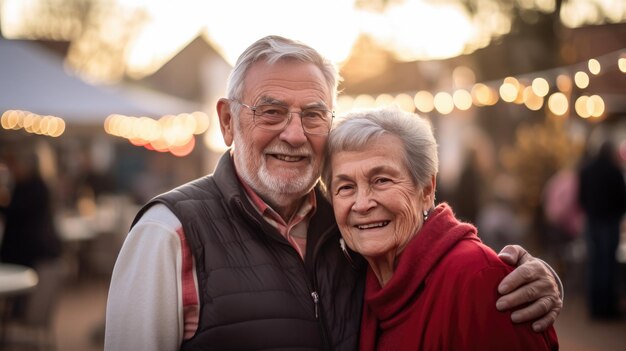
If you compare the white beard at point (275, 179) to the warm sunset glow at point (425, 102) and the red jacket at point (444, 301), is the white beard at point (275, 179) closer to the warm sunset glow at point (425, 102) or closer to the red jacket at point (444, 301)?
the red jacket at point (444, 301)

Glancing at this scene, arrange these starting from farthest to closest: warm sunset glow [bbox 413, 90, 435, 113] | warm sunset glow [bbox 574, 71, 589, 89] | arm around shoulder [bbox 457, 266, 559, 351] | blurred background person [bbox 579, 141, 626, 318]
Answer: warm sunset glow [bbox 413, 90, 435, 113] → blurred background person [bbox 579, 141, 626, 318] → warm sunset glow [bbox 574, 71, 589, 89] → arm around shoulder [bbox 457, 266, 559, 351]

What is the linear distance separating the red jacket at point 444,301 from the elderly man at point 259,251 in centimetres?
6

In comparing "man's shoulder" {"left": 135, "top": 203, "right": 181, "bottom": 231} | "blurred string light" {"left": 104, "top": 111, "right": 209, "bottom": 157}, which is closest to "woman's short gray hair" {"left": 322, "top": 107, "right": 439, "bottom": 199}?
"man's shoulder" {"left": 135, "top": 203, "right": 181, "bottom": 231}

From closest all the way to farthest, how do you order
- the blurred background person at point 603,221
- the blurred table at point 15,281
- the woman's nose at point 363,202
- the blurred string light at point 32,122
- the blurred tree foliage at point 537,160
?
1. the woman's nose at point 363,202
2. the blurred table at point 15,281
3. the blurred background person at point 603,221
4. the blurred string light at point 32,122
5. the blurred tree foliage at point 537,160

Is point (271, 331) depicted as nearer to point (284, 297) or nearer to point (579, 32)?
point (284, 297)

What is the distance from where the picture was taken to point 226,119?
2.87m

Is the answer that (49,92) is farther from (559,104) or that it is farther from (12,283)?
(559,104)

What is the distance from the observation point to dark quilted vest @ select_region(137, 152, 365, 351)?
2412mm

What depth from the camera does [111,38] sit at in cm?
2717

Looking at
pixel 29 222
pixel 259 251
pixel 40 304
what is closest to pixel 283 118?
pixel 259 251

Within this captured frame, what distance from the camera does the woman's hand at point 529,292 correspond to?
2281mm

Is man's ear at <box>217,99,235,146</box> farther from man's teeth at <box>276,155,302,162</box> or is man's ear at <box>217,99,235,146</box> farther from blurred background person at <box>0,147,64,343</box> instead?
blurred background person at <box>0,147,64,343</box>

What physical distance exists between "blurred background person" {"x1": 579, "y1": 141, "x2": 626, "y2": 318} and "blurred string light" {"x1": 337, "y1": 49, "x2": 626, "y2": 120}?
3.22 ft

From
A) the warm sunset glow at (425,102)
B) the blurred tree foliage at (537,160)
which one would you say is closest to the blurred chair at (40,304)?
the warm sunset glow at (425,102)
